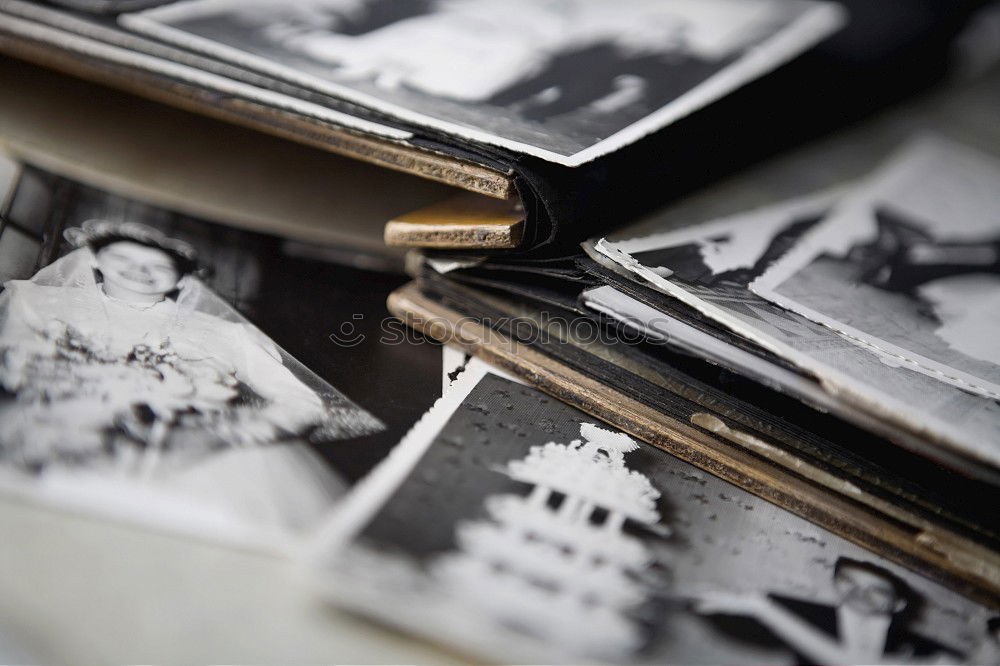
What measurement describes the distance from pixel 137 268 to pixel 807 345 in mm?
454

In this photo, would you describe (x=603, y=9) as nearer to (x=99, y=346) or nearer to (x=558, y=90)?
(x=558, y=90)

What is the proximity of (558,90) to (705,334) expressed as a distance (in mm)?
257

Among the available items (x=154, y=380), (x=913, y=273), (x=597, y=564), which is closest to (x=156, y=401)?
(x=154, y=380)

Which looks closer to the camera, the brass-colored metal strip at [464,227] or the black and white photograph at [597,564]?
the black and white photograph at [597,564]

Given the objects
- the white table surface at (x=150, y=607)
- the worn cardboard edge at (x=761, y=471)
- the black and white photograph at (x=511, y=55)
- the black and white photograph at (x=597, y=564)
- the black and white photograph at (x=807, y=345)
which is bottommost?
the white table surface at (x=150, y=607)

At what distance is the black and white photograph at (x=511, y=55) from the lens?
57cm

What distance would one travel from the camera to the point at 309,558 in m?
0.39

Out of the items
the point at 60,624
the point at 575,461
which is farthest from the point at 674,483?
the point at 60,624

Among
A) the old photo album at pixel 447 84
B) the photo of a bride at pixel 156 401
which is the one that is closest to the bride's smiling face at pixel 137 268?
the photo of a bride at pixel 156 401

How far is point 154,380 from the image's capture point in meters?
0.48

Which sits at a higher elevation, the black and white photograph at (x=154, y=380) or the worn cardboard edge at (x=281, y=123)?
the worn cardboard edge at (x=281, y=123)

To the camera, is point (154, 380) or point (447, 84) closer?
→ point (154, 380)

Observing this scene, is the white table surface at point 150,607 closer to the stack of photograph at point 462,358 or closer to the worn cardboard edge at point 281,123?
the stack of photograph at point 462,358

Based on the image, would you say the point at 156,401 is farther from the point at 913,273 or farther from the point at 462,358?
the point at 913,273
